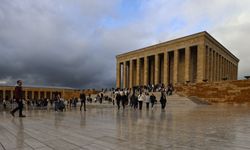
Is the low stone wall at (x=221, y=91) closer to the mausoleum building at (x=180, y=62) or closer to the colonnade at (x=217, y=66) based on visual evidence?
the mausoleum building at (x=180, y=62)

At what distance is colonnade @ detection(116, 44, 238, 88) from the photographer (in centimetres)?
4294

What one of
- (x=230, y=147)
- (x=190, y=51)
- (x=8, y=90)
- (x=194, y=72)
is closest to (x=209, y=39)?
(x=190, y=51)

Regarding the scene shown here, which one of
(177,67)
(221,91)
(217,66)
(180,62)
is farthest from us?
(180,62)

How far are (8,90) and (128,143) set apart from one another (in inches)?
3188

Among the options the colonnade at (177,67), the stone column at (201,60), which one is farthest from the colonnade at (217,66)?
the stone column at (201,60)

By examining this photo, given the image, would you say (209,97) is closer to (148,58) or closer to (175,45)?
(175,45)

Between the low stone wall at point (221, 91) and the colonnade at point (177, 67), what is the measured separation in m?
2.84

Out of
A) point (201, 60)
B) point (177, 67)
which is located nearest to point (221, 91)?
point (201, 60)

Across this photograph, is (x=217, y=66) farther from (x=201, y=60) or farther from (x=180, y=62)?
(x=201, y=60)

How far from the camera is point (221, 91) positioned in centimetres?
3309

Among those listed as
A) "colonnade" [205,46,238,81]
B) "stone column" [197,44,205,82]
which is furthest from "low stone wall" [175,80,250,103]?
"stone column" [197,44,205,82]

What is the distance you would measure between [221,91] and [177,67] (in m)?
14.5

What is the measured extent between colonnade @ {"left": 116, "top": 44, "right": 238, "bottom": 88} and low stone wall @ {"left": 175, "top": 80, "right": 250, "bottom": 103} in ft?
9.30

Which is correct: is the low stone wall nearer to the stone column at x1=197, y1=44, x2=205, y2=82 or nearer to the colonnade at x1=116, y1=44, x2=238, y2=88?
the colonnade at x1=116, y1=44, x2=238, y2=88
